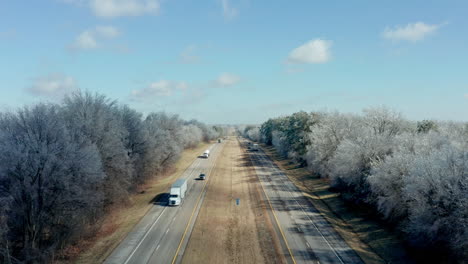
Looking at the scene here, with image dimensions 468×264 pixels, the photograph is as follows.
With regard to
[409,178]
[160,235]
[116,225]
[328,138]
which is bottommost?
[116,225]

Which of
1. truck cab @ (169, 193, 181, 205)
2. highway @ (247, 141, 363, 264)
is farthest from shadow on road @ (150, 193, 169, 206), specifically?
highway @ (247, 141, 363, 264)

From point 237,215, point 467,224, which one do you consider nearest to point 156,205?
point 237,215

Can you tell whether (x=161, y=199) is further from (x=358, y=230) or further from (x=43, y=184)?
(x=358, y=230)

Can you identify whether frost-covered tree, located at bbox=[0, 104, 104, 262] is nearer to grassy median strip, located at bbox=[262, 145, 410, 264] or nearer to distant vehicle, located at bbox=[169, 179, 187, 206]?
distant vehicle, located at bbox=[169, 179, 187, 206]

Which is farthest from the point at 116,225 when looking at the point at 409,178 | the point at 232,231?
the point at 409,178

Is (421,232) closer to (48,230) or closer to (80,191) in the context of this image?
(80,191)
